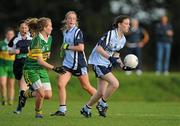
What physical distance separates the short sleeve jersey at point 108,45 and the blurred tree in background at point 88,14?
90.9 ft

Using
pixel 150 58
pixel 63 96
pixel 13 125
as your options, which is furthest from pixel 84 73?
pixel 150 58

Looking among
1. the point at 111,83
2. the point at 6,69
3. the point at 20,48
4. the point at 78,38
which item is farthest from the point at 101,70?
the point at 6,69

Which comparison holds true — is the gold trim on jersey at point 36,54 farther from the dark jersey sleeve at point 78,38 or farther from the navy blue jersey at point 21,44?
the navy blue jersey at point 21,44

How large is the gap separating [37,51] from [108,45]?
1.55 m

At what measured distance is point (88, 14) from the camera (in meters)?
46.6

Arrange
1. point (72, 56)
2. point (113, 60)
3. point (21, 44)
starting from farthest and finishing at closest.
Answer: point (21, 44) → point (72, 56) → point (113, 60)

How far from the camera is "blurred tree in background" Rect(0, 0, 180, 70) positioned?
4512 centimetres

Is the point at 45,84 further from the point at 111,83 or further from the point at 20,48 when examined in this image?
the point at 20,48

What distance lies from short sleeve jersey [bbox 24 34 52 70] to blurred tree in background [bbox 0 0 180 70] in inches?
1106

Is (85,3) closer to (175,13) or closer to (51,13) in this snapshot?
(51,13)

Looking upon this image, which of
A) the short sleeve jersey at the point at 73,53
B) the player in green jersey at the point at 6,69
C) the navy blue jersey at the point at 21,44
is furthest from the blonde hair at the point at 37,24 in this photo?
the player in green jersey at the point at 6,69

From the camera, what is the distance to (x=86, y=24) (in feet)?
151

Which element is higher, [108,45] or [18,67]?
[108,45]

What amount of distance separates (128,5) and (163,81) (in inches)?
904
